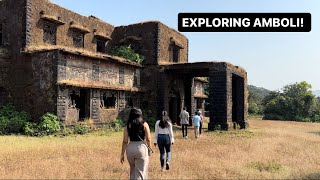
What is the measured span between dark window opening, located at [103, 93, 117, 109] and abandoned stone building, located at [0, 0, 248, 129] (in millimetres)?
20

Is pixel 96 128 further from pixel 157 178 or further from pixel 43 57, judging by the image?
pixel 157 178

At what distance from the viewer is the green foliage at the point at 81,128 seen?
19284mm

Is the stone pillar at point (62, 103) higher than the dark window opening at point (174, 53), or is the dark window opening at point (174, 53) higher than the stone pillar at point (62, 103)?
the dark window opening at point (174, 53)

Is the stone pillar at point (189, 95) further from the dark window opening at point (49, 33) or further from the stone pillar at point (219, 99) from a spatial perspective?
the dark window opening at point (49, 33)

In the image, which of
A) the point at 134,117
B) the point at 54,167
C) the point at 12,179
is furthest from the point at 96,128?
the point at 134,117

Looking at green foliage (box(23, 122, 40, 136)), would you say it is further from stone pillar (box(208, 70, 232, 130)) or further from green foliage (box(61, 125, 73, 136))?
stone pillar (box(208, 70, 232, 130))

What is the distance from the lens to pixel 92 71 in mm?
20938

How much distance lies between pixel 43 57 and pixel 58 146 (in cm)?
680

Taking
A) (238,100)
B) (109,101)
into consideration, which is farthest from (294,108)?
(109,101)

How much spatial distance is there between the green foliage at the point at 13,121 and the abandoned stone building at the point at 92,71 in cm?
52

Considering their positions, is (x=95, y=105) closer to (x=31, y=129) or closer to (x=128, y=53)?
(x=31, y=129)

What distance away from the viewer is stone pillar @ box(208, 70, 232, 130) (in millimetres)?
23547

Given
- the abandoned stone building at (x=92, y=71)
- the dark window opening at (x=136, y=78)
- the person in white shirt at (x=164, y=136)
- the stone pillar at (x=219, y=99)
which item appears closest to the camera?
the person in white shirt at (x=164, y=136)

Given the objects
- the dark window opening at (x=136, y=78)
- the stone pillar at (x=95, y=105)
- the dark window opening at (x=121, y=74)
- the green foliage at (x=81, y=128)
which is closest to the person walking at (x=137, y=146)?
the green foliage at (x=81, y=128)
